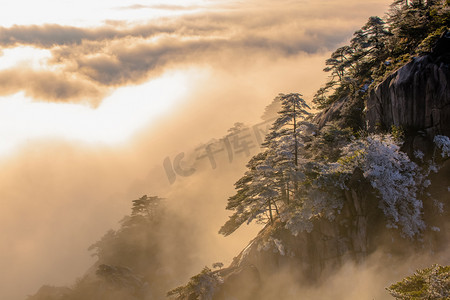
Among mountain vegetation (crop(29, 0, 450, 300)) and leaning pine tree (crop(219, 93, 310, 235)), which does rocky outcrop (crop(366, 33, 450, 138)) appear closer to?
mountain vegetation (crop(29, 0, 450, 300))

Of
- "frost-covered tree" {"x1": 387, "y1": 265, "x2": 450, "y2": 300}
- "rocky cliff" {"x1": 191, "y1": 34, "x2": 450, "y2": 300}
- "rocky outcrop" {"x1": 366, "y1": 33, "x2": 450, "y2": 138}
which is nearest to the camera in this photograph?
"frost-covered tree" {"x1": 387, "y1": 265, "x2": 450, "y2": 300}

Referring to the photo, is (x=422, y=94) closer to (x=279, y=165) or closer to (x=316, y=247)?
(x=279, y=165)

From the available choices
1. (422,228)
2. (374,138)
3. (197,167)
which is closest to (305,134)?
(374,138)

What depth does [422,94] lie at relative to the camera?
35.2m

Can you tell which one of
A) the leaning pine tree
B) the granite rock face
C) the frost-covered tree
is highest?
the leaning pine tree

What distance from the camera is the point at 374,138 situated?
35.0 meters

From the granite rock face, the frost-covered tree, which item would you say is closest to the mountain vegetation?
the granite rock face

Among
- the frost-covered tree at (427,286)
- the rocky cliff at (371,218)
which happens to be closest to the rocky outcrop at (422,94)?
the rocky cliff at (371,218)

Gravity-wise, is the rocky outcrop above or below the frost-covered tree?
→ above

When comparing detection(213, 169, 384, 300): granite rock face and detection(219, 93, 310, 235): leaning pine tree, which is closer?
detection(213, 169, 384, 300): granite rock face

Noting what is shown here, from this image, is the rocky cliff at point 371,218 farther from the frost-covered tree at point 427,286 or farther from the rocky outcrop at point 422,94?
the frost-covered tree at point 427,286

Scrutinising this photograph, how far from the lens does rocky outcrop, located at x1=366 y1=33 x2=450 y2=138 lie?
3434 cm

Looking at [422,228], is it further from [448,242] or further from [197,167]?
[197,167]

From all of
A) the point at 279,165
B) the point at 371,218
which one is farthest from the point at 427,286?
the point at 279,165
